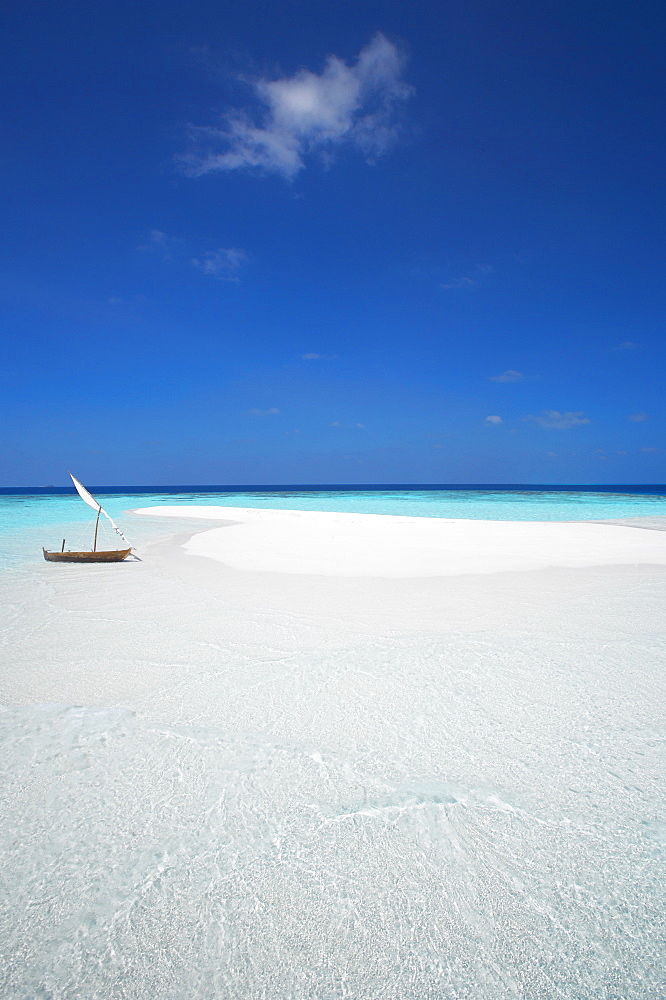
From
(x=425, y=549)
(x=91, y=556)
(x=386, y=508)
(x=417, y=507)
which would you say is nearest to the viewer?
(x=91, y=556)

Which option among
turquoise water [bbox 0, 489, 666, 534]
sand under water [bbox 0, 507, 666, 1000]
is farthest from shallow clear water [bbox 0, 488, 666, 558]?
sand under water [bbox 0, 507, 666, 1000]

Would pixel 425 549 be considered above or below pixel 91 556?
above

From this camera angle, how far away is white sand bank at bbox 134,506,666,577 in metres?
9.89

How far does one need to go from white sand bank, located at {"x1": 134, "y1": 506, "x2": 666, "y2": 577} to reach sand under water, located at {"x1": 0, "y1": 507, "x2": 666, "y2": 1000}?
3.73 metres

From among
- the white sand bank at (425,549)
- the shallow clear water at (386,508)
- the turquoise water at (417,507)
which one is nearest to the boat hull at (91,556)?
the white sand bank at (425,549)

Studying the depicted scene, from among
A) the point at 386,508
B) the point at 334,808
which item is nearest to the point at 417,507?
the point at 386,508

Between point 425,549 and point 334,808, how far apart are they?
33.3 ft

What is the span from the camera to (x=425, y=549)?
1250cm

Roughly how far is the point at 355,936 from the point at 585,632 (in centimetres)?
466

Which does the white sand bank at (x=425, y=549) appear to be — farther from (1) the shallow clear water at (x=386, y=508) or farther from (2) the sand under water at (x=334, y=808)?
(1) the shallow clear water at (x=386, y=508)

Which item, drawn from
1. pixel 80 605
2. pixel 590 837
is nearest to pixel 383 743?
pixel 590 837

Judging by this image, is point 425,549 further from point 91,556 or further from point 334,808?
point 334,808

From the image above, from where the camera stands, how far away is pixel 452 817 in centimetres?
259

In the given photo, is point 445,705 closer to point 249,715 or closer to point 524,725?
point 524,725
